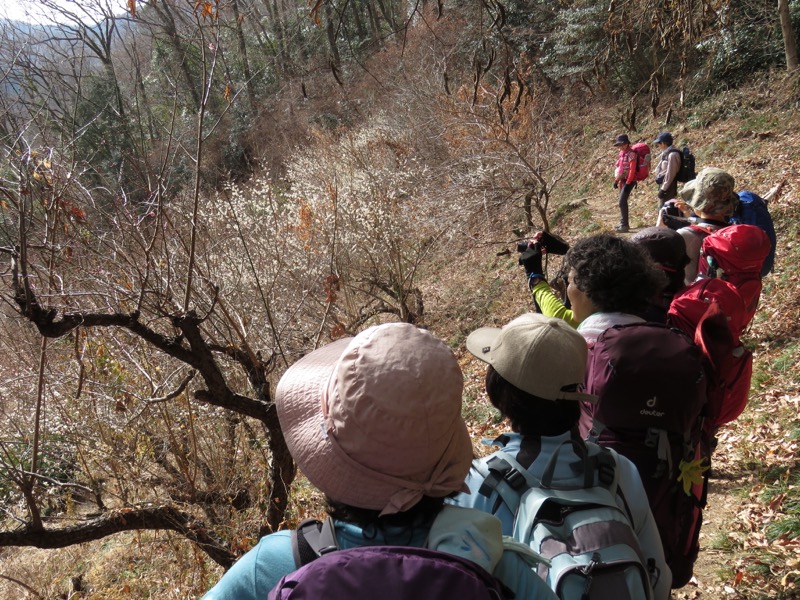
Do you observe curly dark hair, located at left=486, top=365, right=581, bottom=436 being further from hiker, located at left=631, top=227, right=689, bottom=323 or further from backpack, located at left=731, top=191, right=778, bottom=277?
backpack, located at left=731, top=191, right=778, bottom=277

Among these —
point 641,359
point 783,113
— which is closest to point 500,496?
point 641,359

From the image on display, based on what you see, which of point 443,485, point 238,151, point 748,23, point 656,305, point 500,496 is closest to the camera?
point 443,485

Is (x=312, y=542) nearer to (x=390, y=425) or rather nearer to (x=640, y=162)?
(x=390, y=425)

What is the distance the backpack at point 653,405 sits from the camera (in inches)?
71.6

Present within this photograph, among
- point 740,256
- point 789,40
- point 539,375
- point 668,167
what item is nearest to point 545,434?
point 539,375

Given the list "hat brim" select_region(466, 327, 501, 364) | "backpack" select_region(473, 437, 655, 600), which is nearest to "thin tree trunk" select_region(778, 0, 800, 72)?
"hat brim" select_region(466, 327, 501, 364)

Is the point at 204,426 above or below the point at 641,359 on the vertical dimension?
below

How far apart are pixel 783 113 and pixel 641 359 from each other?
11533 millimetres

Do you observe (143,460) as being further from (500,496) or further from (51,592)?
(500,496)

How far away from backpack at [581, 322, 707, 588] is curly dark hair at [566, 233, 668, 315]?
0.61ft

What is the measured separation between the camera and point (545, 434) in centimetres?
159

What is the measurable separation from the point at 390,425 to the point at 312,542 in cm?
25

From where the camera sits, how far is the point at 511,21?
738 inches

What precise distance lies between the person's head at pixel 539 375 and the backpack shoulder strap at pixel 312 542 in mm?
703
